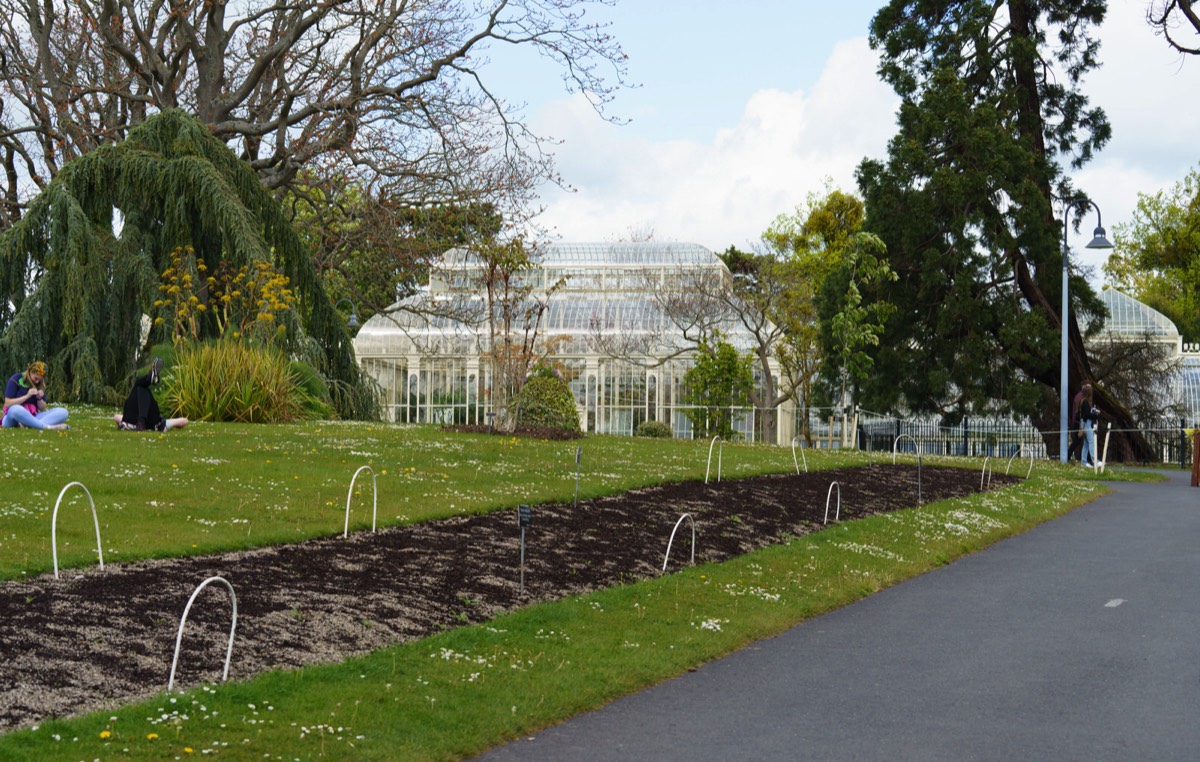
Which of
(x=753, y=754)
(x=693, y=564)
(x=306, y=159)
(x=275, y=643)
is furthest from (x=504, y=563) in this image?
(x=306, y=159)

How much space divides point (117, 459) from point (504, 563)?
611cm

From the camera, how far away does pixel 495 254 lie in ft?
77.1

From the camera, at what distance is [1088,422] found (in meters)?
30.7

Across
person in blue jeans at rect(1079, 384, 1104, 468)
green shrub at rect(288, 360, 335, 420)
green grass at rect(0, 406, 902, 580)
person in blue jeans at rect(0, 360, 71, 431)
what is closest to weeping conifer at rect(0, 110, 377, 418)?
green shrub at rect(288, 360, 335, 420)

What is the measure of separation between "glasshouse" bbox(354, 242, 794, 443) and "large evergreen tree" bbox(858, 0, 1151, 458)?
539 centimetres

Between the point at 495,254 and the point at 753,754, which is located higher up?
the point at 495,254

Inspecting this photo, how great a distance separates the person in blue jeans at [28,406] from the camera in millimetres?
→ 18438

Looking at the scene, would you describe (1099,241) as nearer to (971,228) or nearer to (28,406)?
(971,228)

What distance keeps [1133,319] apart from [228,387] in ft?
122

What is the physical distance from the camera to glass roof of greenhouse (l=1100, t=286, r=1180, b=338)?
47.8 metres

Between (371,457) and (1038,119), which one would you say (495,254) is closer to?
(371,457)

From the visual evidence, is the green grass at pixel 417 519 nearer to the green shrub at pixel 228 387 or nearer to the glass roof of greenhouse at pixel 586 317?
the green shrub at pixel 228 387

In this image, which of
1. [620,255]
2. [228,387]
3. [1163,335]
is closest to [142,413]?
[228,387]

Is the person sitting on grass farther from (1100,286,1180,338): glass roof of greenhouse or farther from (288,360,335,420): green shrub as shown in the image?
(1100,286,1180,338): glass roof of greenhouse
